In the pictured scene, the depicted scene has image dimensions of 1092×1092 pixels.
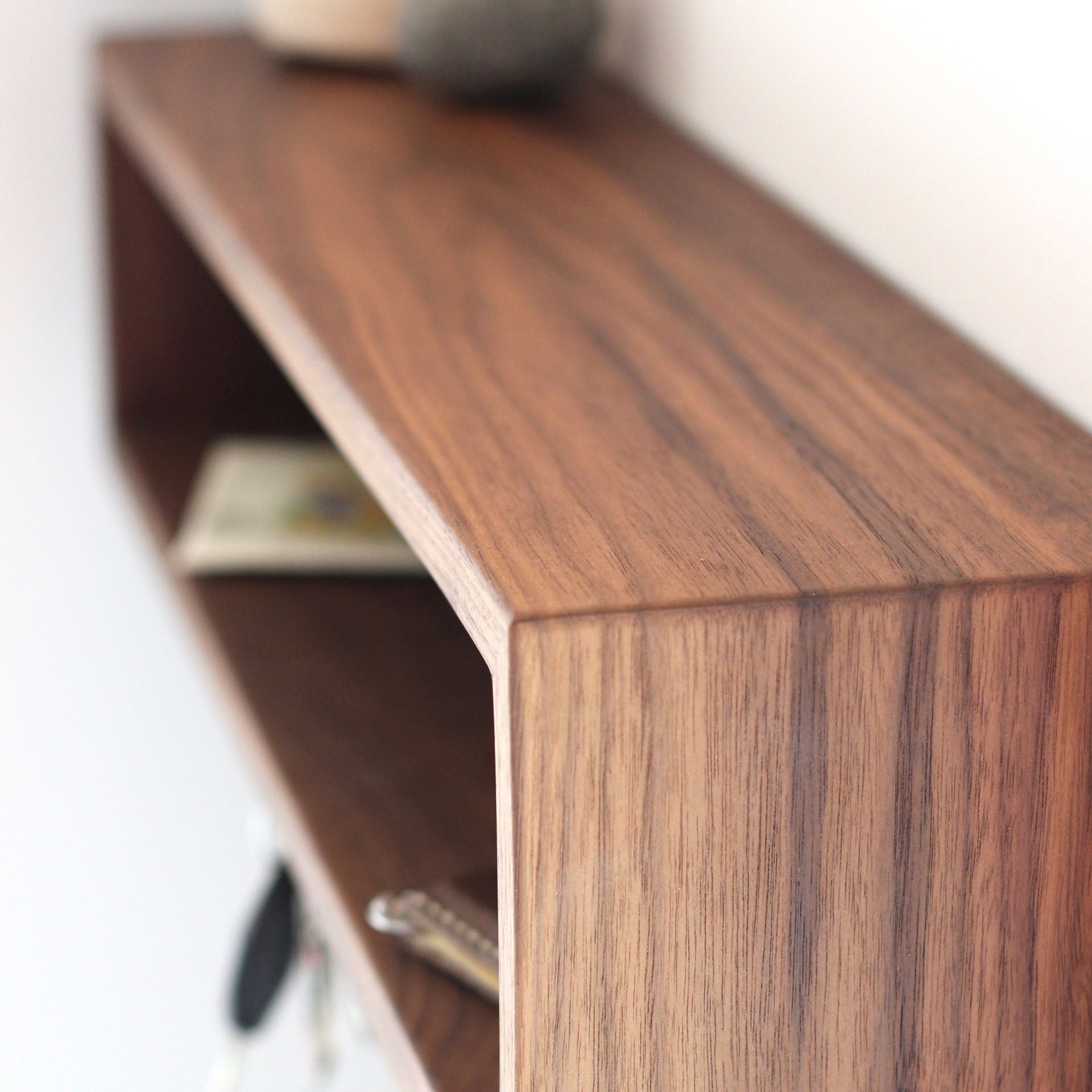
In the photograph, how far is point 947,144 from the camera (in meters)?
0.60

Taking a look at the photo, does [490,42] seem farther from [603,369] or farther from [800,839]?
[800,839]

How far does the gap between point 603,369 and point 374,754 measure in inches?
9.1

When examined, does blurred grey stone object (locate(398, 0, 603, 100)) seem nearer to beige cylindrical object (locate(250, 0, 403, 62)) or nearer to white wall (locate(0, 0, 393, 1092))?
beige cylindrical object (locate(250, 0, 403, 62))

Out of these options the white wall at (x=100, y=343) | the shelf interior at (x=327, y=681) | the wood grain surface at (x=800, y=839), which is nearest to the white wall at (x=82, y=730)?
the white wall at (x=100, y=343)

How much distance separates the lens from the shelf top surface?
428 millimetres

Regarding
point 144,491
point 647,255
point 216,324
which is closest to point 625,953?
point 647,255

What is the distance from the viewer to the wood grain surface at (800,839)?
0.40 meters

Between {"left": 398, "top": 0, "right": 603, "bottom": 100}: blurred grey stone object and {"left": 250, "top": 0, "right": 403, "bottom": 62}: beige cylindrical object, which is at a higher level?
{"left": 250, "top": 0, "right": 403, "bottom": 62}: beige cylindrical object

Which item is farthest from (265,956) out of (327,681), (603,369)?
(603,369)

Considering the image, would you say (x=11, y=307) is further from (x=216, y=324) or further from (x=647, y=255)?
(x=647, y=255)

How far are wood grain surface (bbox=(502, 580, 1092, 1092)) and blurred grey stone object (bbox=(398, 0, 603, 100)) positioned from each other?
0.53 meters

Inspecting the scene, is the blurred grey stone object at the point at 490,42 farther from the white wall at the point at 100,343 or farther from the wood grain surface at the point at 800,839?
the wood grain surface at the point at 800,839

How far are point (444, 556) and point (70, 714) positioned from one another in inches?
37.3

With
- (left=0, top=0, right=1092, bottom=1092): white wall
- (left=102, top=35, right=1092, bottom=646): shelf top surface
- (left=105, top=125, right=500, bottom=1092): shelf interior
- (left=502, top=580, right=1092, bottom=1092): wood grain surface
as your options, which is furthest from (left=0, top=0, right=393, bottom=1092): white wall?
(left=502, top=580, right=1092, bottom=1092): wood grain surface
